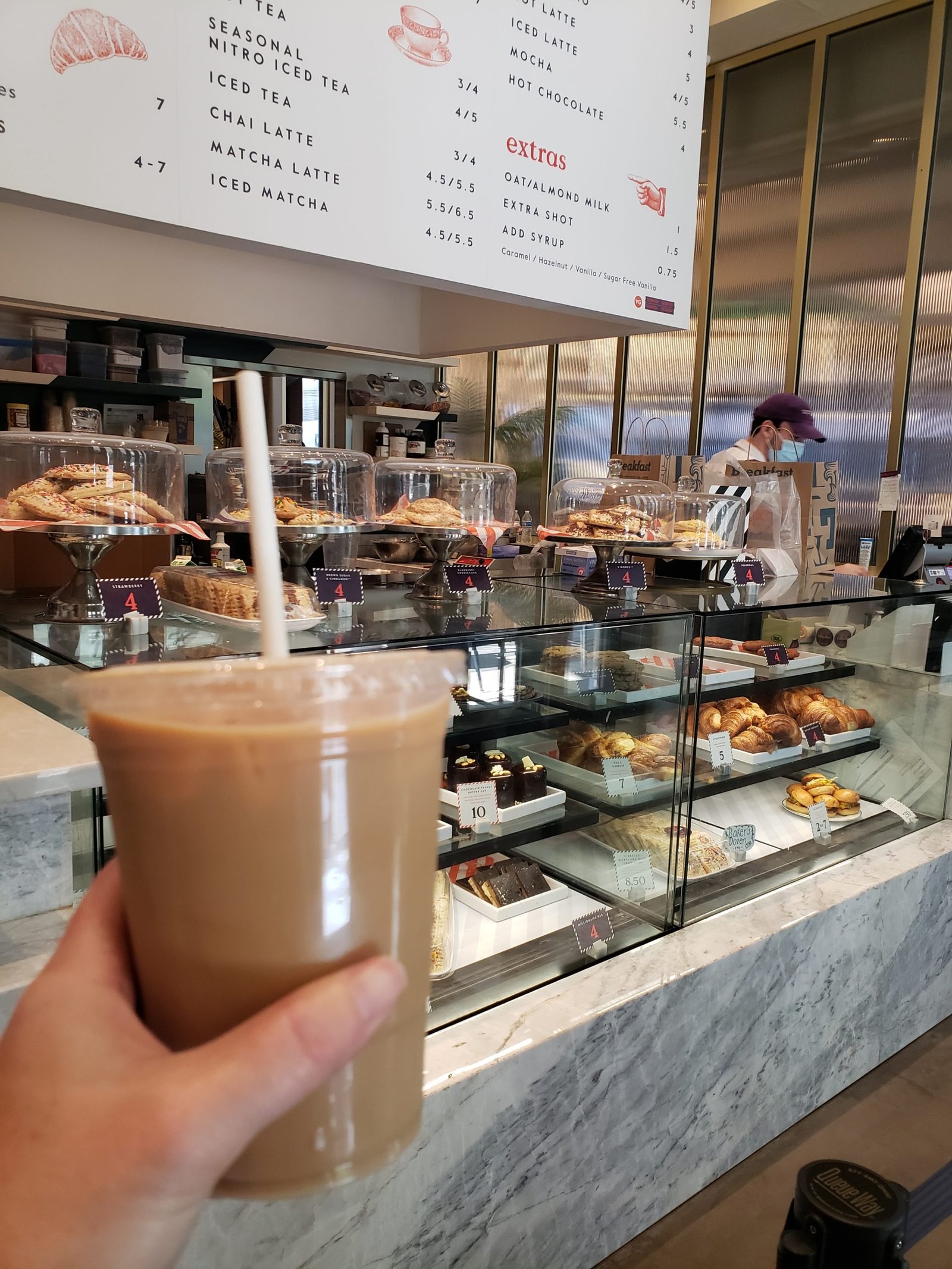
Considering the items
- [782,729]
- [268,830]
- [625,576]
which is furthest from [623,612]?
[268,830]

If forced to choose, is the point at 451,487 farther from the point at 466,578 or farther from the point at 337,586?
the point at 337,586

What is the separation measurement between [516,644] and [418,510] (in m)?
0.47

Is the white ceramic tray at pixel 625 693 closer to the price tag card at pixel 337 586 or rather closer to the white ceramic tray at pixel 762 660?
the white ceramic tray at pixel 762 660

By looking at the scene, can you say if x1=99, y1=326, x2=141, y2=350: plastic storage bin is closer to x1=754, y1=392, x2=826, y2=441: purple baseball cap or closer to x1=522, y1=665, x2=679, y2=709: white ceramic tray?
x1=754, y1=392, x2=826, y2=441: purple baseball cap

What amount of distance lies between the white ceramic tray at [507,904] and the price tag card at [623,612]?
643mm

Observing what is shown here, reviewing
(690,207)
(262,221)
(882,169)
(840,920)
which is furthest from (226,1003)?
(882,169)

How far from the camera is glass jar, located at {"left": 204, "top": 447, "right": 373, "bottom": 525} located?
2045mm

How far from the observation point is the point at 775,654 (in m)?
2.45

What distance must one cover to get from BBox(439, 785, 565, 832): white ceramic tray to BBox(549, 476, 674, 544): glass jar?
2.14ft

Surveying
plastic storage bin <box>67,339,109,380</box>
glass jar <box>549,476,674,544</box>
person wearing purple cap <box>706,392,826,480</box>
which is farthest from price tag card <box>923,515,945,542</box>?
plastic storage bin <box>67,339,109,380</box>

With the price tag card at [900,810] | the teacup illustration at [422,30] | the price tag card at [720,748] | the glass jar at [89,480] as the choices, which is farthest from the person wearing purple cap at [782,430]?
the glass jar at [89,480]

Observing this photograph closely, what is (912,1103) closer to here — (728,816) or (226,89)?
(728,816)

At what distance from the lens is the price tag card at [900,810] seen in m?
2.77

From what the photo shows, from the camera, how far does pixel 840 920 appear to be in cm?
221
